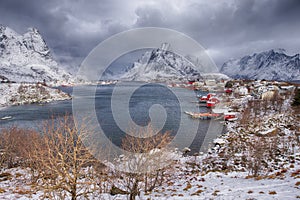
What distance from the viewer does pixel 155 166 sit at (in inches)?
317

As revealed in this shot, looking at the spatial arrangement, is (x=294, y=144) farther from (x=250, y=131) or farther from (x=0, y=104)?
(x=0, y=104)

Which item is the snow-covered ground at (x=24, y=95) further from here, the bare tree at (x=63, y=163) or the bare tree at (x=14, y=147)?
the bare tree at (x=63, y=163)

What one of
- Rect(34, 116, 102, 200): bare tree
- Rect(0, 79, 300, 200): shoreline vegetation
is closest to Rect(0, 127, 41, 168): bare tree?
Rect(0, 79, 300, 200): shoreline vegetation

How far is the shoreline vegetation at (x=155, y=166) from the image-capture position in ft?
20.0

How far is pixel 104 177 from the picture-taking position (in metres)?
9.09

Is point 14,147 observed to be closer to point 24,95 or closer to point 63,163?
point 63,163

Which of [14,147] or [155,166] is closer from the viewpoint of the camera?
[155,166]

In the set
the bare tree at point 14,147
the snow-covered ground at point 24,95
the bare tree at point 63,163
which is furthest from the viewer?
the snow-covered ground at point 24,95

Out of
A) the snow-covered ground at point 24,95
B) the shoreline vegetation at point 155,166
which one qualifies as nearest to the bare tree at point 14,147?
the shoreline vegetation at point 155,166

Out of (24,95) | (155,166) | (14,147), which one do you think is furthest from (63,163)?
(24,95)

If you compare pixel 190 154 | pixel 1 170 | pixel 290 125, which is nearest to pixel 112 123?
pixel 190 154

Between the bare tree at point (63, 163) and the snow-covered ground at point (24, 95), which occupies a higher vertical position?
the snow-covered ground at point (24, 95)

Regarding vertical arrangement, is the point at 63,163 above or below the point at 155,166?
above

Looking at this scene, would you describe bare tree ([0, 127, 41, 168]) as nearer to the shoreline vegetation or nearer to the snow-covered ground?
the shoreline vegetation
